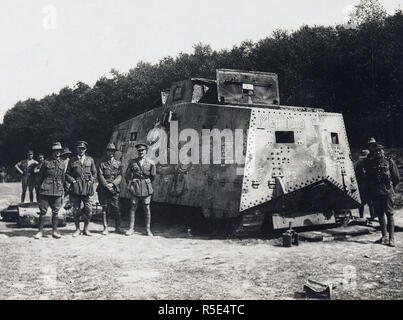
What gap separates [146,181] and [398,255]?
4879mm

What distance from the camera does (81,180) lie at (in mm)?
9289

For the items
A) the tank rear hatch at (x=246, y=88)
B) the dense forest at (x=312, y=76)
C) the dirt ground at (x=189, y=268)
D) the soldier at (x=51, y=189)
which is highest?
the dense forest at (x=312, y=76)

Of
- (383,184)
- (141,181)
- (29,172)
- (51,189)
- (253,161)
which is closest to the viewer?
(383,184)

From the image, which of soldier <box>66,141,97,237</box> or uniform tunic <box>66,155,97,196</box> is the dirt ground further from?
uniform tunic <box>66,155,97,196</box>

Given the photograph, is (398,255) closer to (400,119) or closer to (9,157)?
(400,119)

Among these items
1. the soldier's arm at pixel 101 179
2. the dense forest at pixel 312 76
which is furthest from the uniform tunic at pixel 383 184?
the dense forest at pixel 312 76

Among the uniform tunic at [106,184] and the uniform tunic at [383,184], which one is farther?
the uniform tunic at [106,184]

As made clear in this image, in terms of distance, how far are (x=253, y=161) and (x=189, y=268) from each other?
2.74 metres

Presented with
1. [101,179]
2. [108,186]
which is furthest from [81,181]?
[108,186]

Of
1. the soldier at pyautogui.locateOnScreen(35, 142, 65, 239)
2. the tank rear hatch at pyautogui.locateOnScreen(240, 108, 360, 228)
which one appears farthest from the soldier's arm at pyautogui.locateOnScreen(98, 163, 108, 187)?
the tank rear hatch at pyautogui.locateOnScreen(240, 108, 360, 228)

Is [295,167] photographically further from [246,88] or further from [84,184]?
[84,184]

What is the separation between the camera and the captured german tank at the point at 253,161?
8.41 metres

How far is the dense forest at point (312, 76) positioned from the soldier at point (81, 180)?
4.11m

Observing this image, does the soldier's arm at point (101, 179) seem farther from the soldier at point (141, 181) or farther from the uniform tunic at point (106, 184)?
the soldier at point (141, 181)
